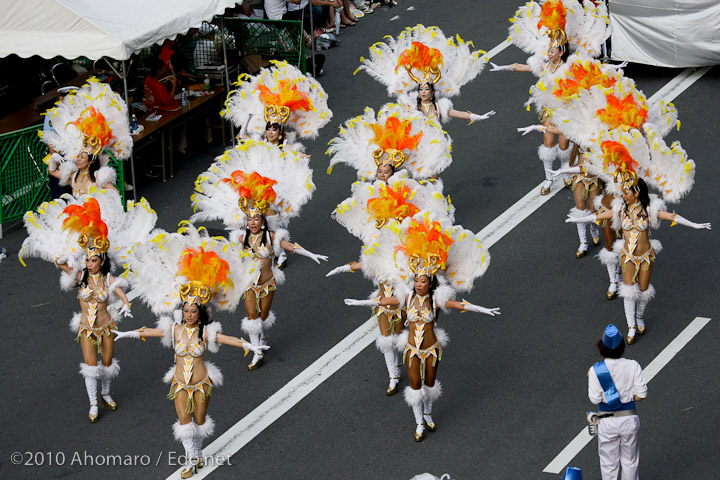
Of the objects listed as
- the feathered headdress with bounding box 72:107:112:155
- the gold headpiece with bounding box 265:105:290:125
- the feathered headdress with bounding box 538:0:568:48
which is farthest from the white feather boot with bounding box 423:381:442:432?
the feathered headdress with bounding box 538:0:568:48

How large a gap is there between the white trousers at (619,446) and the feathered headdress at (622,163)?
2.83 m

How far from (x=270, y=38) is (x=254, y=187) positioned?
7.12 metres

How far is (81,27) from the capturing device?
44.0ft

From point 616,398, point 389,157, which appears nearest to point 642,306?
point 616,398

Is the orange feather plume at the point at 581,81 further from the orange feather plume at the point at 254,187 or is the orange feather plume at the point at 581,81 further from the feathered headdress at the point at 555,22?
the orange feather plume at the point at 254,187

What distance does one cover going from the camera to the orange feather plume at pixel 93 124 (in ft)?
40.2

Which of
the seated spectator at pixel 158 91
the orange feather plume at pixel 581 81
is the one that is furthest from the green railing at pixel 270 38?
the orange feather plume at pixel 581 81

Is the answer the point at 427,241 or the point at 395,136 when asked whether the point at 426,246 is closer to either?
the point at 427,241

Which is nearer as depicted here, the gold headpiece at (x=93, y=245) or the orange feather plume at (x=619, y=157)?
the gold headpiece at (x=93, y=245)

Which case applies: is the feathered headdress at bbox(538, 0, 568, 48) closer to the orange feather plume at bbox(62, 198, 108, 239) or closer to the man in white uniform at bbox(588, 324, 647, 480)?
the man in white uniform at bbox(588, 324, 647, 480)

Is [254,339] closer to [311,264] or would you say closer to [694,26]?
[311,264]

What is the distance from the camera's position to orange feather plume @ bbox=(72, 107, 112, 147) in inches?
483

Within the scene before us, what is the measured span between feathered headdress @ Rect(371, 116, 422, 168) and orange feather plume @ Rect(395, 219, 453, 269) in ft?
6.86

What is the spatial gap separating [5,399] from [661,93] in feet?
34.7
